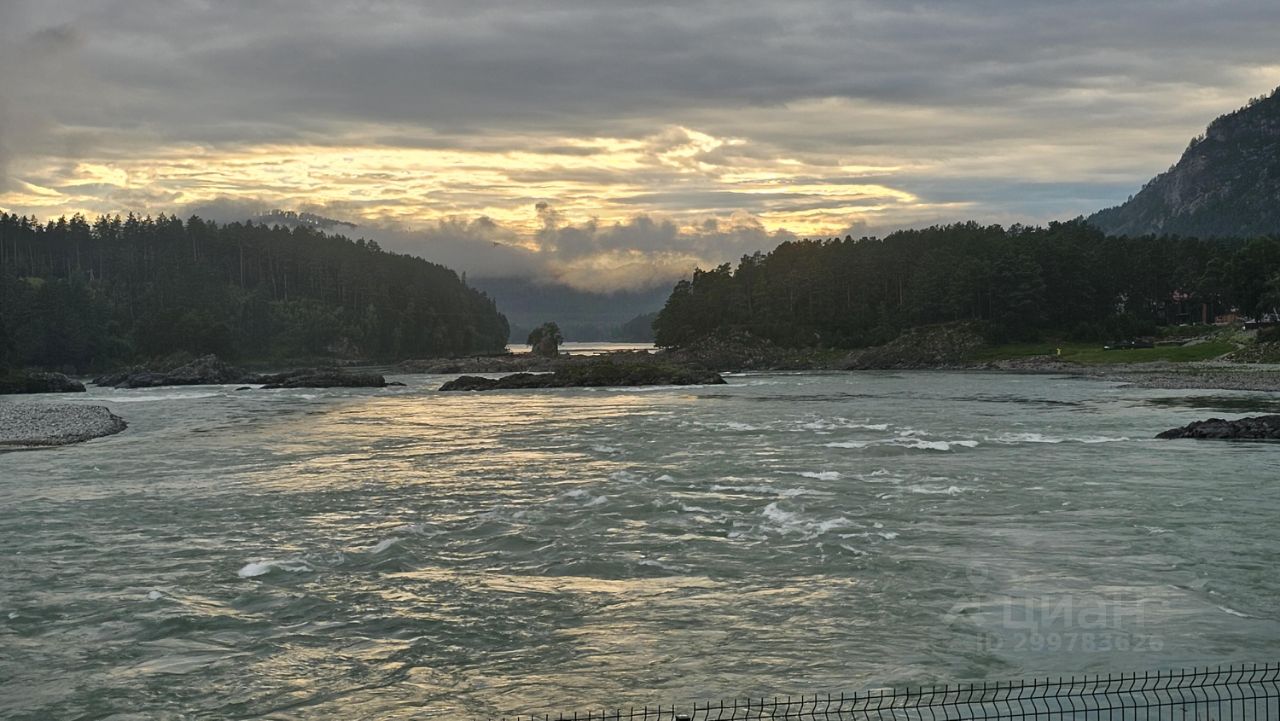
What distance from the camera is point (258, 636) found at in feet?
60.7

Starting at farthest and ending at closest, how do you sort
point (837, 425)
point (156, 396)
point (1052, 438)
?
1. point (156, 396)
2. point (837, 425)
3. point (1052, 438)

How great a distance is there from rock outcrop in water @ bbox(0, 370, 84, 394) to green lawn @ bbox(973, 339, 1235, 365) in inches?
5086

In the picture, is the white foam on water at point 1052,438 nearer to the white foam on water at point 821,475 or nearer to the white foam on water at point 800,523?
the white foam on water at point 821,475

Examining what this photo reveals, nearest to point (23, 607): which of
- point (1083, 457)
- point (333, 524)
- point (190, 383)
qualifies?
point (333, 524)

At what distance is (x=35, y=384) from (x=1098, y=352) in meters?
140

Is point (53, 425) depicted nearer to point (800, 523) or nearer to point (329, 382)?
point (800, 523)

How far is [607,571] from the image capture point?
23375 millimetres

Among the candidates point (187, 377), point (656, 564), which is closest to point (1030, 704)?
point (656, 564)

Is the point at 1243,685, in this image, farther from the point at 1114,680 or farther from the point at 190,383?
the point at 190,383

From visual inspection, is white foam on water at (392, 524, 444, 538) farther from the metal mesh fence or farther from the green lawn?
the green lawn

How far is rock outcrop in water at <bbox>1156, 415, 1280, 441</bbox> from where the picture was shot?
4759cm

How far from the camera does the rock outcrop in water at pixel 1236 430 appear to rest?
156 ft

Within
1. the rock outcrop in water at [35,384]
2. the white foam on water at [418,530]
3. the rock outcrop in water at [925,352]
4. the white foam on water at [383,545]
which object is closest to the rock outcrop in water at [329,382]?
the rock outcrop in water at [35,384]

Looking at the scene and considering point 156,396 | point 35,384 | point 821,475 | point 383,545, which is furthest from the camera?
point 35,384
